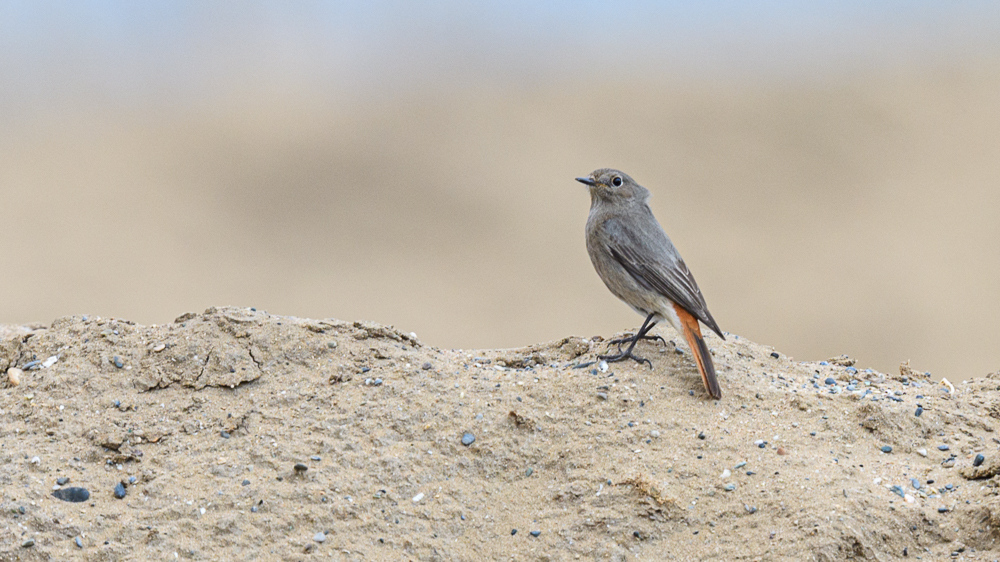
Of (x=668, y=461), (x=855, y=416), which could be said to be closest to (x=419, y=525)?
(x=668, y=461)

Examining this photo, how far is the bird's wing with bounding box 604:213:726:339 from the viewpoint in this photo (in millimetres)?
5840

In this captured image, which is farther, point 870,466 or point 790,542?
point 870,466

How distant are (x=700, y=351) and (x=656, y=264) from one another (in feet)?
2.64

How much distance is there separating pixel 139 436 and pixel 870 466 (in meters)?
3.62

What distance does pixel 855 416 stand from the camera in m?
5.27

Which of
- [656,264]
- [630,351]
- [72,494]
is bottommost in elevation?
[72,494]

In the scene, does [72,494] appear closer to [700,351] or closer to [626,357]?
[626,357]

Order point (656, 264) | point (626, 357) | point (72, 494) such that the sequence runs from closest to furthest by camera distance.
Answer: point (72, 494) → point (626, 357) → point (656, 264)

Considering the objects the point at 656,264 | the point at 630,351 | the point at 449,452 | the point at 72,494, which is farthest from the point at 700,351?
the point at 72,494

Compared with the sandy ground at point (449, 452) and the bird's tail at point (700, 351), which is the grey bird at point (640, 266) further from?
the sandy ground at point (449, 452)

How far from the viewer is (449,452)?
191 inches

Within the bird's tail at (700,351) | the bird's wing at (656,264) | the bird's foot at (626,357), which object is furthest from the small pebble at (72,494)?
the bird's wing at (656,264)

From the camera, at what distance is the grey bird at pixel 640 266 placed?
5.72 meters

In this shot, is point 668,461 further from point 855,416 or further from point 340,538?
point 340,538
